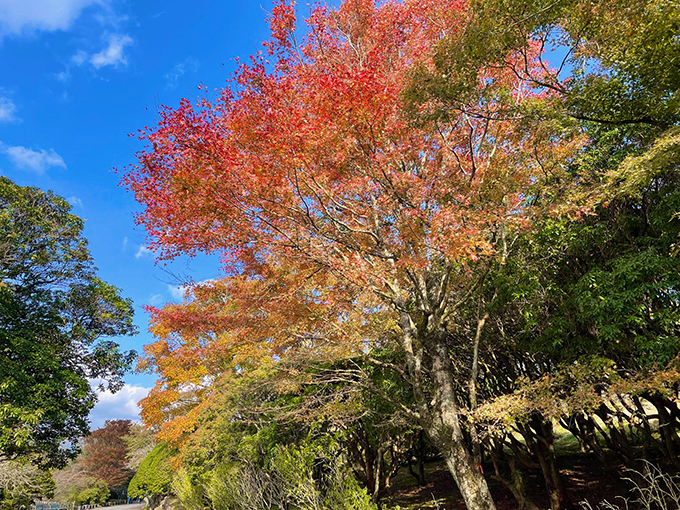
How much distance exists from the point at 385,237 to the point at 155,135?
4.40 meters

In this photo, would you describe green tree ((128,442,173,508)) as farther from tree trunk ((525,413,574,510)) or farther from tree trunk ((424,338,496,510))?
tree trunk ((525,413,574,510))

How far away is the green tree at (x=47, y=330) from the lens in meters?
10.1

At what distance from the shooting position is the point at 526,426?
8750 millimetres

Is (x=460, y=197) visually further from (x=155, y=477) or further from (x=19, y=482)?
(x=155, y=477)

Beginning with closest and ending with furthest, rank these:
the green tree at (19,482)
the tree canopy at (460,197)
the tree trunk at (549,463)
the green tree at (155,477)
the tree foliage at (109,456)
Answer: the tree canopy at (460,197)
the tree trunk at (549,463)
the green tree at (19,482)
the green tree at (155,477)
the tree foliage at (109,456)

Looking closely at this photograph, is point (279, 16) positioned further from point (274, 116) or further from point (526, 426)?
point (526, 426)

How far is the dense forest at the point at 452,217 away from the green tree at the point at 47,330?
5638 millimetres

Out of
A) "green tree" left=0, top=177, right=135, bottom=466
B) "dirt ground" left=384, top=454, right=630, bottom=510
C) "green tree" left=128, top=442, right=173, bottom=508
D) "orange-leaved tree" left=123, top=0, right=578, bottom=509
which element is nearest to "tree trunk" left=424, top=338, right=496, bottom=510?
"orange-leaved tree" left=123, top=0, right=578, bottom=509

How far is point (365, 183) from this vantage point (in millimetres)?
6508

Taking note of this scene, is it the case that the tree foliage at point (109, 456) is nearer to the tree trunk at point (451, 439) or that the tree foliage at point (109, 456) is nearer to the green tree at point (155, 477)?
the green tree at point (155, 477)

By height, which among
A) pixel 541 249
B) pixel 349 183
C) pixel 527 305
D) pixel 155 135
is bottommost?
pixel 527 305

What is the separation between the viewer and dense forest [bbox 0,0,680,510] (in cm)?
527

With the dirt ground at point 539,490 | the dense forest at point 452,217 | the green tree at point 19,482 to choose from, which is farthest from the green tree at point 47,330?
the dirt ground at point 539,490

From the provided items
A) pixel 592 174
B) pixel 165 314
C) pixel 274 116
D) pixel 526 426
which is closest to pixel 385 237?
pixel 274 116
